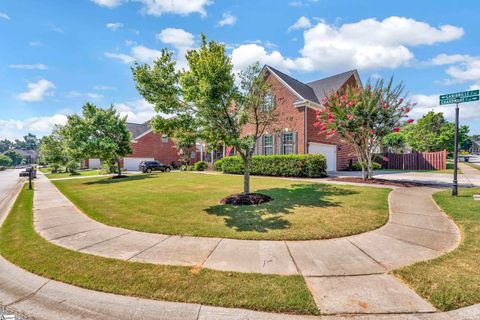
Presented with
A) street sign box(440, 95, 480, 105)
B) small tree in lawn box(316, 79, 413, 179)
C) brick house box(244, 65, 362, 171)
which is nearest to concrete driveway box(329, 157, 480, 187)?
Result: small tree in lawn box(316, 79, 413, 179)

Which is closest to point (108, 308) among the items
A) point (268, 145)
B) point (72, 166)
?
point (268, 145)

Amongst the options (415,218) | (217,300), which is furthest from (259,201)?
(217,300)

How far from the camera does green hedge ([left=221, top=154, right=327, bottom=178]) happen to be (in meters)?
15.0

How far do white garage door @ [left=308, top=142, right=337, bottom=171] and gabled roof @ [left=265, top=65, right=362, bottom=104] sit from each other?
13.9 feet

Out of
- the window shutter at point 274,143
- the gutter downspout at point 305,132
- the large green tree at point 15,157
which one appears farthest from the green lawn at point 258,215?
the large green tree at point 15,157

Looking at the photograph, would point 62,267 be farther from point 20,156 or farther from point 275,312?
point 20,156

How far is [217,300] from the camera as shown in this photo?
266 cm

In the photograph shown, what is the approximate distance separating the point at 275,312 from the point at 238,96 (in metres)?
6.83

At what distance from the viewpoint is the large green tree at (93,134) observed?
59.6 feet

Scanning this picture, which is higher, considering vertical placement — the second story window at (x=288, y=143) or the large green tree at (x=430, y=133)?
the large green tree at (x=430, y=133)

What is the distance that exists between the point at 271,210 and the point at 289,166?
9823 millimetres

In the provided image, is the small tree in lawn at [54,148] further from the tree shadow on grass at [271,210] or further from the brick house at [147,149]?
the tree shadow on grass at [271,210]

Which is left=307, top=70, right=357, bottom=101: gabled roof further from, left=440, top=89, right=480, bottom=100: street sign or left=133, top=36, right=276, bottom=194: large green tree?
left=133, top=36, right=276, bottom=194: large green tree

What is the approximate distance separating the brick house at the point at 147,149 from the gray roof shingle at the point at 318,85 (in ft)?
68.6
